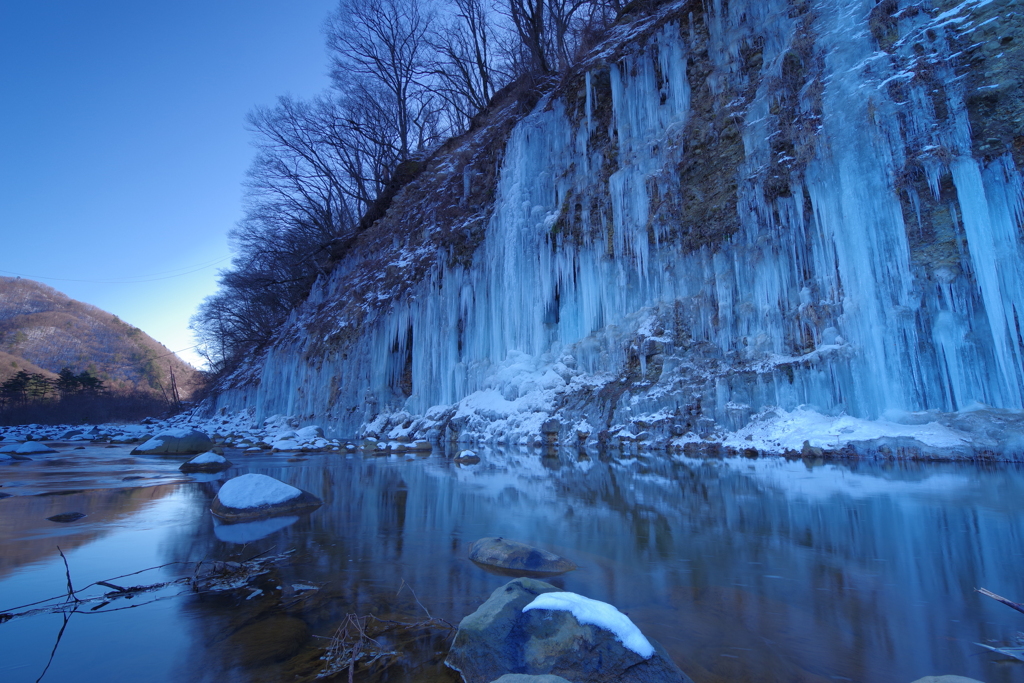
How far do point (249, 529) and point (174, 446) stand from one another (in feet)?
41.6

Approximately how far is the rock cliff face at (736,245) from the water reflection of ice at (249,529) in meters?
8.59

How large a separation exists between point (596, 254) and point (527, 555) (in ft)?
37.6

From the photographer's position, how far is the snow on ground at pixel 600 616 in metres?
1.88

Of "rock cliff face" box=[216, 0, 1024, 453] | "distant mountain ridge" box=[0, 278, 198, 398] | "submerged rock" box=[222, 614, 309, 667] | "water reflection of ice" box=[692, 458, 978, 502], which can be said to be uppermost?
"distant mountain ridge" box=[0, 278, 198, 398]

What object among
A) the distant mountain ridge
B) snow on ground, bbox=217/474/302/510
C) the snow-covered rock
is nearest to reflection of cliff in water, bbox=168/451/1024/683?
snow on ground, bbox=217/474/302/510

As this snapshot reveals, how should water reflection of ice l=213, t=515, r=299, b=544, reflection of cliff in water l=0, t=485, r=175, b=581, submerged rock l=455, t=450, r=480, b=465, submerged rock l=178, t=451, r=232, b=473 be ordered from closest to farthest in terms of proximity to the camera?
reflection of cliff in water l=0, t=485, r=175, b=581 < water reflection of ice l=213, t=515, r=299, b=544 < submerged rock l=178, t=451, r=232, b=473 < submerged rock l=455, t=450, r=480, b=465

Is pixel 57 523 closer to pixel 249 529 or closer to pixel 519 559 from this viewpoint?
pixel 249 529

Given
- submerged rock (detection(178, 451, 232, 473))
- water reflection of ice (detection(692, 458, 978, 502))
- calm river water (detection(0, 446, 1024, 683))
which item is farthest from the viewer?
submerged rock (detection(178, 451, 232, 473))

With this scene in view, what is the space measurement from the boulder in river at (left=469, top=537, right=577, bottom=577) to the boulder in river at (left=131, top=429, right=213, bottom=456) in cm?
1400

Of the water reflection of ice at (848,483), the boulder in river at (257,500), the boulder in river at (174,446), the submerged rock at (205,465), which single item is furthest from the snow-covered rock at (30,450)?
the water reflection of ice at (848,483)

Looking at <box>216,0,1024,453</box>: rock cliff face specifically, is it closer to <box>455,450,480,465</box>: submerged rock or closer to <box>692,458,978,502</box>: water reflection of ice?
<box>692,458,978,502</box>: water reflection of ice

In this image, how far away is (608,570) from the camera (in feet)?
10.9

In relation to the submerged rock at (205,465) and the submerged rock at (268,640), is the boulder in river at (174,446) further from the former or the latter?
the submerged rock at (268,640)

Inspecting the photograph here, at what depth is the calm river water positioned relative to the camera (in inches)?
82.0
